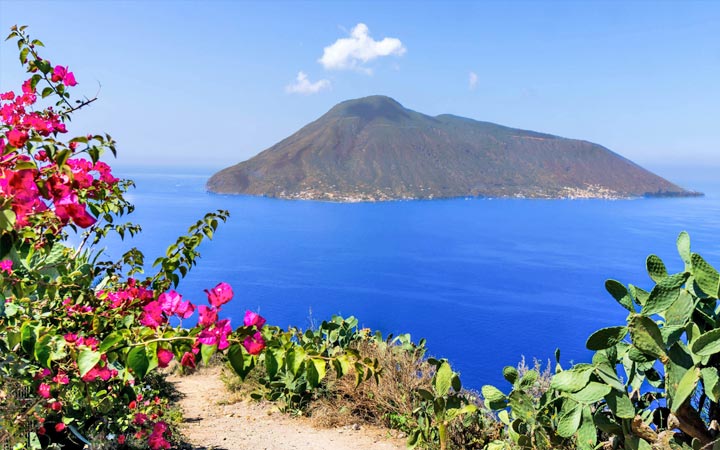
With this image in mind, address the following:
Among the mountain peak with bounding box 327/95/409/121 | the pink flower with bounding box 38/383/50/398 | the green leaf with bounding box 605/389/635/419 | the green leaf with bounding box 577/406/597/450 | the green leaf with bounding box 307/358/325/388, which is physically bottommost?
the green leaf with bounding box 577/406/597/450

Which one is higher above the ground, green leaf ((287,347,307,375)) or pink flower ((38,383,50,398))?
green leaf ((287,347,307,375))

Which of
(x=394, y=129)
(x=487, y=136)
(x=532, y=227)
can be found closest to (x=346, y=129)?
(x=394, y=129)

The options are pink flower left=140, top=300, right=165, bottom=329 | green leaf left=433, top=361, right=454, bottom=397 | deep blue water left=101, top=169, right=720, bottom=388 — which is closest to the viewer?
pink flower left=140, top=300, right=165, bottom=329

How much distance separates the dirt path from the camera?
4.30 m

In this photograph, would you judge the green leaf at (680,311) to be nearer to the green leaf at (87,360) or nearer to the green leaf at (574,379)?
the green leaf at (574,379)

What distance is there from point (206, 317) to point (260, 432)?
3688 millimetres

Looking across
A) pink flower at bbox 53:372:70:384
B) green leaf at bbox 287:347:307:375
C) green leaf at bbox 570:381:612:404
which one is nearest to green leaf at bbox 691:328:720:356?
green leaf at bbox 570:381:612:404

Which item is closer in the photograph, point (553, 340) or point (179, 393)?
point (179, 393)

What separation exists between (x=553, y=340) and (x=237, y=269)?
1546 inches

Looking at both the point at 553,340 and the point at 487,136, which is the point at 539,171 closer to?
the point at 487,136

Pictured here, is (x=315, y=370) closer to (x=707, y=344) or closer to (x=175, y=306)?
(x=175, y=306)

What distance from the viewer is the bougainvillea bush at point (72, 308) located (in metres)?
1.36

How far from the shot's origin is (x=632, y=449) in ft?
7.97

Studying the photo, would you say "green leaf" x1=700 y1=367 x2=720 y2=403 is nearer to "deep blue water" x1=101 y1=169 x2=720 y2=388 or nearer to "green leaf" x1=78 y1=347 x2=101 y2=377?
"green leaf" x1=78 y1=347 x2=101 y2=377
